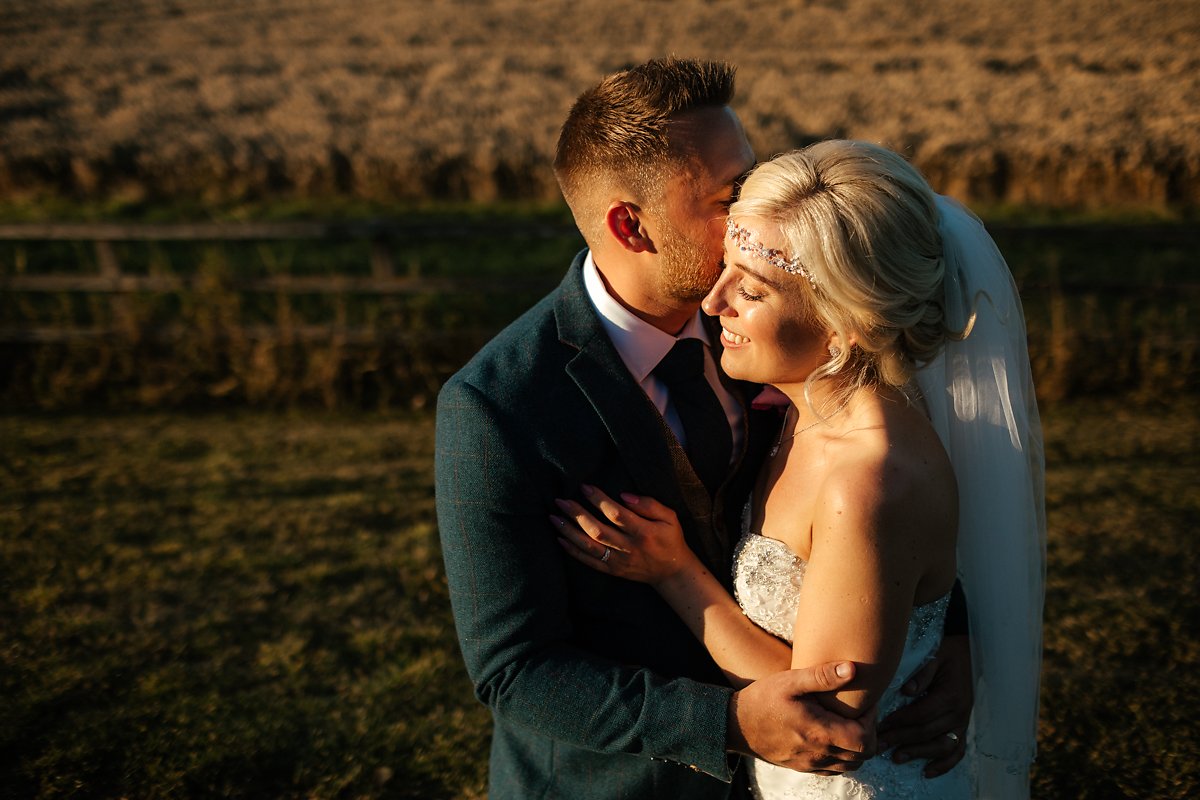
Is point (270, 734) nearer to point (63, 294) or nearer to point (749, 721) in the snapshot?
point (749, 721)

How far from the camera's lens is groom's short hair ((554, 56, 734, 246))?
250 centimetres

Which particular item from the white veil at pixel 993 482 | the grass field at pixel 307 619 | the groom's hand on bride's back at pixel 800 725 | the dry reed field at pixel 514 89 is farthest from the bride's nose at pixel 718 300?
the dry reed field at pixel 514 89

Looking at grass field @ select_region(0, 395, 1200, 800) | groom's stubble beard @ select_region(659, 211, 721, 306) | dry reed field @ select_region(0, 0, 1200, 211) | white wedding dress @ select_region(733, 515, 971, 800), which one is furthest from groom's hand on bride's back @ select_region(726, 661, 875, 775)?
dry reed field @ select_region(0, 0, 1200, 211)

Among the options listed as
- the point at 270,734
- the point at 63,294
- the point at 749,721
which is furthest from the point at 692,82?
the point at 63,294

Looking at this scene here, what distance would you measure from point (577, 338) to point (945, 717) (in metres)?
1.30

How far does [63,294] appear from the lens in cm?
840

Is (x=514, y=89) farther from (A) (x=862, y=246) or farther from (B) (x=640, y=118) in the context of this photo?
(A) (x=862, y=246)

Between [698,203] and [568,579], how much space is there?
1.00m

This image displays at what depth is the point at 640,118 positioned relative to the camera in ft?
8.26

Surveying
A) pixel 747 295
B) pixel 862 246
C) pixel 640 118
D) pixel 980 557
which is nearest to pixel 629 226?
pixel 640 118

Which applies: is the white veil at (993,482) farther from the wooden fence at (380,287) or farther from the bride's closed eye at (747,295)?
the wooden fence at (380,287)

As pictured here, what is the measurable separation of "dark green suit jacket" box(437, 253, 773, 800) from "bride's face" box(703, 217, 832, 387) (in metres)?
0.26

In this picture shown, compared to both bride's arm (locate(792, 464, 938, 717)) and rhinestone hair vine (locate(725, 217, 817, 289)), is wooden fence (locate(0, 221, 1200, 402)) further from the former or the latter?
bride's arm (locate(792, 464, 938, 717))

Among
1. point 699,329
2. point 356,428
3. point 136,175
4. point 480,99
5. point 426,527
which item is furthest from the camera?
point 480,99
